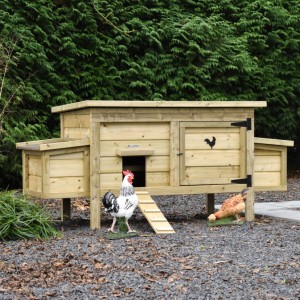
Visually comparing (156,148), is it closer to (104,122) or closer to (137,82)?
(104,122)

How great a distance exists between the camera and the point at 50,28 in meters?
14.0

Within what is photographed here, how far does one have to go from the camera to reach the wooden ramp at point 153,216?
8.42m

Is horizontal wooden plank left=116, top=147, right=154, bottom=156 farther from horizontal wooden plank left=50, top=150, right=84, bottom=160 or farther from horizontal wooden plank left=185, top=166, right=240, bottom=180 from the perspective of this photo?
horizontal wooden plank left=185, top=166, right=240, bottom=180

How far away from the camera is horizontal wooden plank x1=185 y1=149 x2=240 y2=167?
9.20 metres

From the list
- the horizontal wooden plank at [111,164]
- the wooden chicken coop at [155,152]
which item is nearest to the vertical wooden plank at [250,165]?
the wooden chicken coop at [155,152]

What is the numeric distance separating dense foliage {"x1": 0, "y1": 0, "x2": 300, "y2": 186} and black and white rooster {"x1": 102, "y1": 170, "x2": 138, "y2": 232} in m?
4.61

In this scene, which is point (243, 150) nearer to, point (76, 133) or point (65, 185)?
point (76, 133)

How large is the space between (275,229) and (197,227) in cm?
93

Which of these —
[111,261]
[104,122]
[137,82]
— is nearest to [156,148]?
[104,122]

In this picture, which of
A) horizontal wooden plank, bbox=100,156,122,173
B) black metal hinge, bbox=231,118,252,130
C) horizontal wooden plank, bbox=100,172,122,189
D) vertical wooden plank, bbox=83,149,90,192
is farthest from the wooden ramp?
black metal hinge, bbox=231,118,252,130

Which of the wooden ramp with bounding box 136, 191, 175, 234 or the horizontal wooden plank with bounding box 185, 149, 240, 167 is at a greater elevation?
the horizontal wooden plank with bounding box 185, 149, 240, 167

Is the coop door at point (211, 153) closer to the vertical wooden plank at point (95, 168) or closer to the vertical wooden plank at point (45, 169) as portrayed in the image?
the vertical wooden plank at point (95, 168)

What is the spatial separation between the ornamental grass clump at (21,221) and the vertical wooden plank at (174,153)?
1.61 metres

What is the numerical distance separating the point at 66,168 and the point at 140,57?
6599mm
